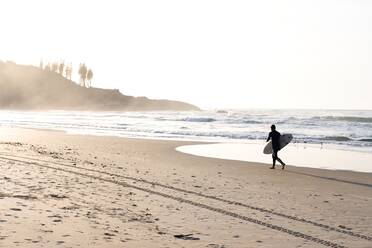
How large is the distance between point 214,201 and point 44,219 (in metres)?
4.00

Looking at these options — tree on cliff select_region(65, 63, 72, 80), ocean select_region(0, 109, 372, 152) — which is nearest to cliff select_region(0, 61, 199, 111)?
tree on cliff select_region(65, 63, 72, 80)

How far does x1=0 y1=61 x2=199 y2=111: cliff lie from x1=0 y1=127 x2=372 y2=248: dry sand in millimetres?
150551

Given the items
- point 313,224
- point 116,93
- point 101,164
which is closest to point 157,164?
point 101,164

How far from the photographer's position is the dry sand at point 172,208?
6.73m

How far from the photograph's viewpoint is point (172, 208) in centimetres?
904

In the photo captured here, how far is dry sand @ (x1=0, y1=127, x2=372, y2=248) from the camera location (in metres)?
6.73

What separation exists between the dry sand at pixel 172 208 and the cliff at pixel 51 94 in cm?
15055

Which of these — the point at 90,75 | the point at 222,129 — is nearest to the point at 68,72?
the point at 90,75

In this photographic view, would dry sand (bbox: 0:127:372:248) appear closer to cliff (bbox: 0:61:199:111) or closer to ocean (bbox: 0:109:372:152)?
ocean (bbox: 0:109:372:152)

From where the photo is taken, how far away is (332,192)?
12.5 m

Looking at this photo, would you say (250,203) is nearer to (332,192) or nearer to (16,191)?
(332,192)

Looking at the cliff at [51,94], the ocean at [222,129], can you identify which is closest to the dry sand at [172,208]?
the ocean at [222,129]

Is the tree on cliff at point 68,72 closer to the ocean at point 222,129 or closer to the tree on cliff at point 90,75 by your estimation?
the tree on cliff at point 90,75

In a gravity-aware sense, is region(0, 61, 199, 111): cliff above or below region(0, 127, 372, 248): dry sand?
above
